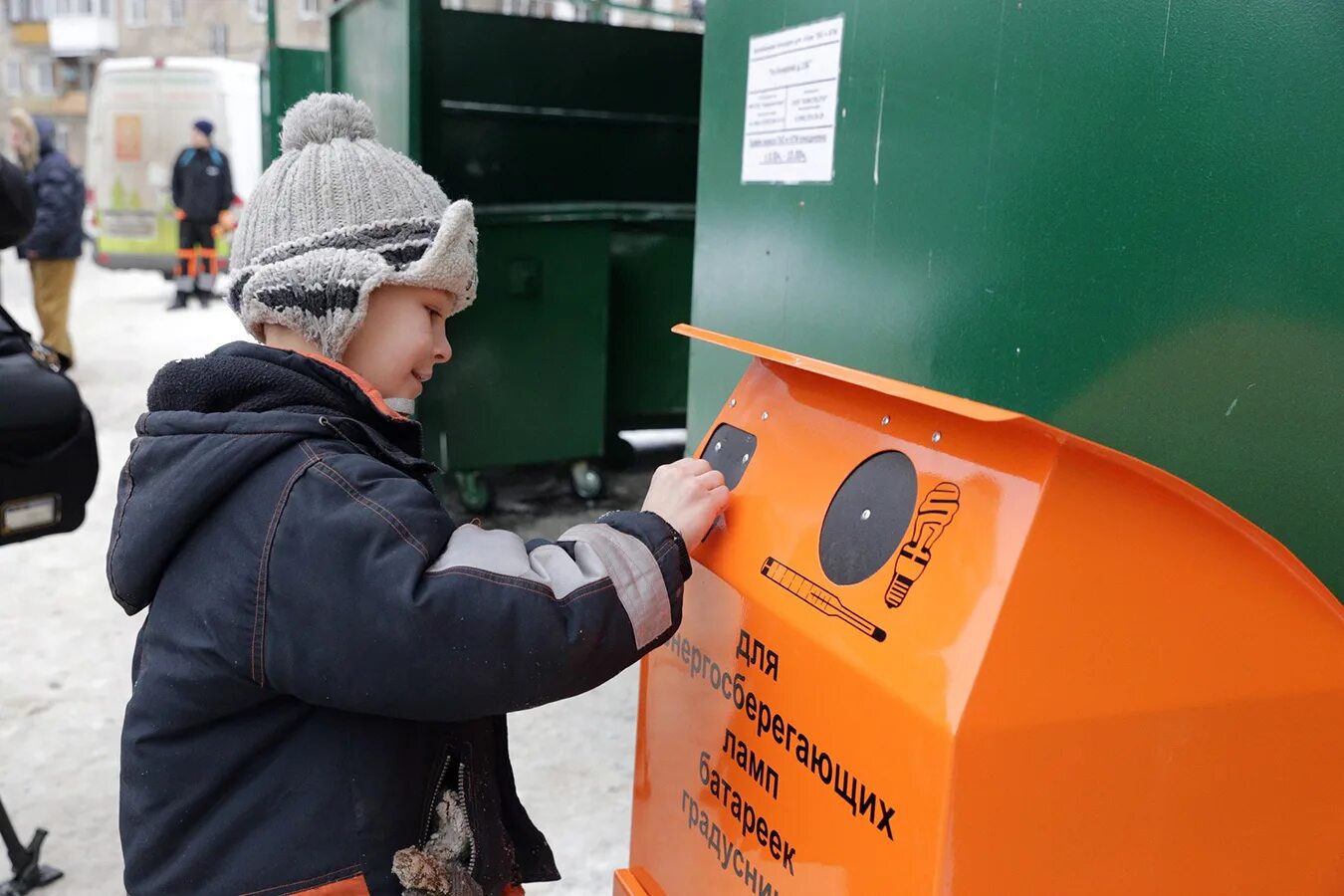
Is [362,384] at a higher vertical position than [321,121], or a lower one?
lower

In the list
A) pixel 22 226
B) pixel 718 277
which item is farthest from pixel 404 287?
pixel 22 226

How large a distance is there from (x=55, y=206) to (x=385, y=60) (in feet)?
13.6

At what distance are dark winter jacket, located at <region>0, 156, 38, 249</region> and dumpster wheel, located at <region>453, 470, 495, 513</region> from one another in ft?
8.06

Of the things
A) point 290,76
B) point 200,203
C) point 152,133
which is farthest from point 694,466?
point 152,133

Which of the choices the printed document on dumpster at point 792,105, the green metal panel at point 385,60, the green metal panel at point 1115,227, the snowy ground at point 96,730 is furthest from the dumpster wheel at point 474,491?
the green metal panel at point 1115,227

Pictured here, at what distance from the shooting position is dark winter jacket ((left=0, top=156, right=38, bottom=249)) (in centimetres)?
234

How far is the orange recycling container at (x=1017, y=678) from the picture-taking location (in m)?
0.98

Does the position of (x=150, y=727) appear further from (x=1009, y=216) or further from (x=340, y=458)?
(x=1009, y=216)

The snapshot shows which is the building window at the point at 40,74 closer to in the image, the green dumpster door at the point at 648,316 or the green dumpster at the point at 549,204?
the green dumpster at the point at 549,204

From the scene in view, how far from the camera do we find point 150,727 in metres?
1.22

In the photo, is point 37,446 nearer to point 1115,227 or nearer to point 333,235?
point 333,235

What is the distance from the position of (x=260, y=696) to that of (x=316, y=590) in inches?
6.9

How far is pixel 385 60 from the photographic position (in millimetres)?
4223

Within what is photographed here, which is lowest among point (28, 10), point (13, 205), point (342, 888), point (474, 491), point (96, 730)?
point (96, 730)
